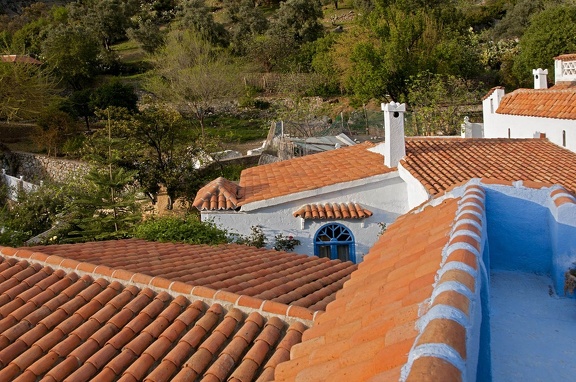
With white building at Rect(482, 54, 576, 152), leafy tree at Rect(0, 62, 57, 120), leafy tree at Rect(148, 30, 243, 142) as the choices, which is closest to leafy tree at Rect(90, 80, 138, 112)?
leafy tree at Rect(148, 30, 243, 142)

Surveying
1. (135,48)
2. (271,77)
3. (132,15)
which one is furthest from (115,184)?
(132,15)

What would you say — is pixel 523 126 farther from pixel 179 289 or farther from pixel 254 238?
pixel 179 289

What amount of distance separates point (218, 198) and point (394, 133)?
15.3ft

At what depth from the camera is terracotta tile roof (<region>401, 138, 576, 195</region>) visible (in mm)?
12133

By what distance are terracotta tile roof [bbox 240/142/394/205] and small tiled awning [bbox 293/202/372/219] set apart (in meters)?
0.50

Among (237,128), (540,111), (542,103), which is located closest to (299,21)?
(237,128)

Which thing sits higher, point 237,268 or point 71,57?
point 71,57

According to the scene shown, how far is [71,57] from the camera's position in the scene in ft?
141

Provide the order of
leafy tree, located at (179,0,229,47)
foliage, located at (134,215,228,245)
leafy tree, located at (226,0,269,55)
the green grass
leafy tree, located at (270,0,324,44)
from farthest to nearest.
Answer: leafy tree, located at (270,0,324,44)
leafy tree, located at (179,0,229,47)
leafy tree, located at (226,0,269,55)
the green grass
foliage, located at (134,215,228,245)

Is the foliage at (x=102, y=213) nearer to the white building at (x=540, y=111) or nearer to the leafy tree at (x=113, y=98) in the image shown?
the white building at (x=540, y=111)

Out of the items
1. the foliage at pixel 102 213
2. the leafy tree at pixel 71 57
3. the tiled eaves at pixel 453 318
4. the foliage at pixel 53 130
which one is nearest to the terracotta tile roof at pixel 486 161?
the tiled eaves at pixel 453 318

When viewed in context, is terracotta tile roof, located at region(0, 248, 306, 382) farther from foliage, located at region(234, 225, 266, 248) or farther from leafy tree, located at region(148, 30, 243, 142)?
leafy tree, located at region(148, 30, 243, 142)

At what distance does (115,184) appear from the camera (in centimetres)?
1619

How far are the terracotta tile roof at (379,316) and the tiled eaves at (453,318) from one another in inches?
1.4
